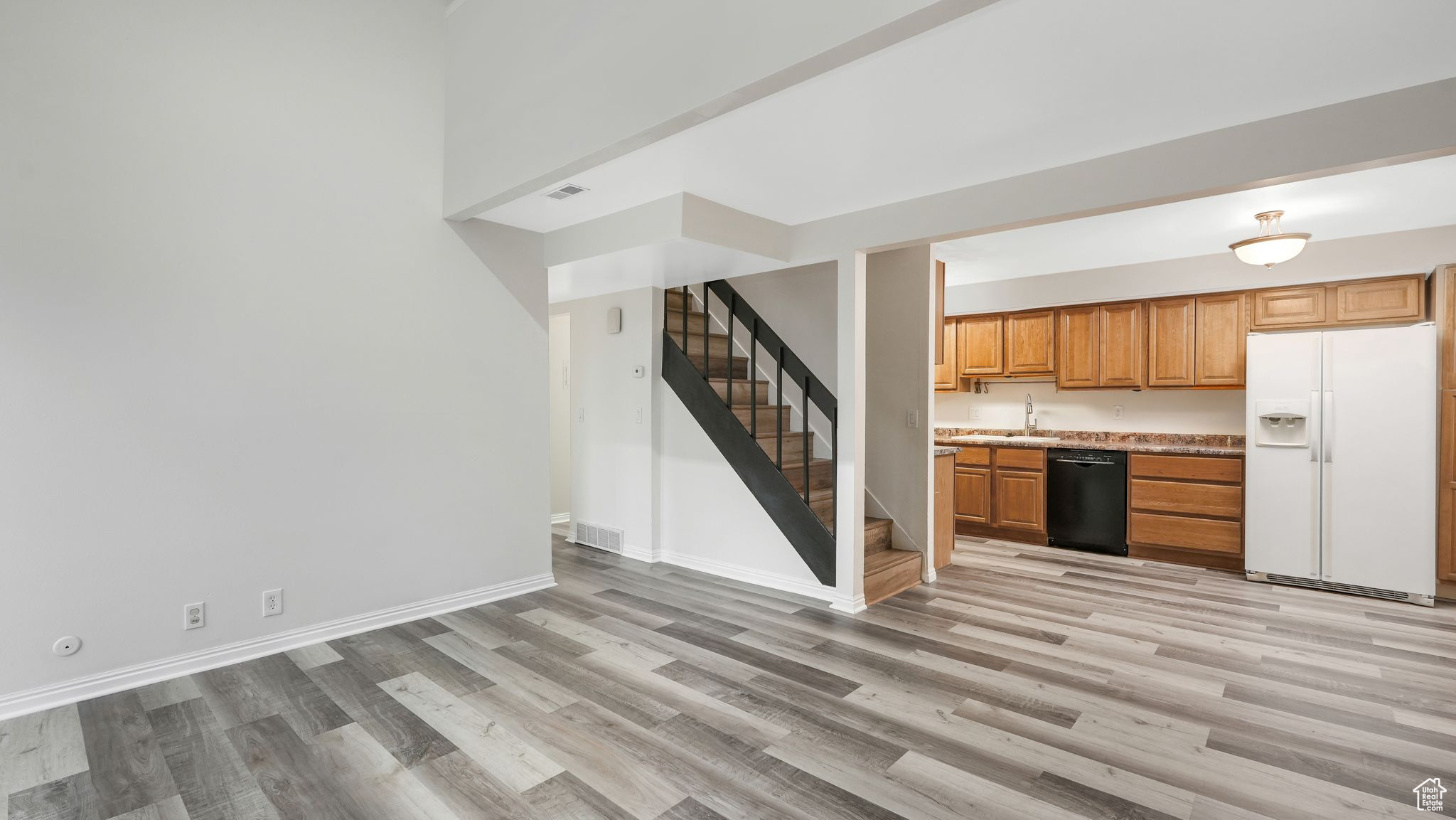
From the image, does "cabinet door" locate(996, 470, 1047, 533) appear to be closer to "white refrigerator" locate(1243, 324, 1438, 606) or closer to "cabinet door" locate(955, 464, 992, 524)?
"cabinet door" locate(955, 464, 992, 524)

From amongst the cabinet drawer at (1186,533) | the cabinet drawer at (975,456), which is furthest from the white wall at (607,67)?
the cabinet drawer at (1186,533)

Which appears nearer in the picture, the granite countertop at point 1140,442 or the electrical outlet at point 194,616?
the electrical outlet at point 194,616

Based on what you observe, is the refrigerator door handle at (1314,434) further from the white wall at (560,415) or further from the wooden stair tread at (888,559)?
the white wall at (560,415)

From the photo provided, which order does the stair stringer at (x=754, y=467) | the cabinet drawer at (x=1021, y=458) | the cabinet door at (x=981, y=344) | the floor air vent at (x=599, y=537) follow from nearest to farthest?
the stair stringer at (x=754, y=467) < the floor air vent at (x=599, y=537) < the cabinet drawer at (x=1021, y=458) < the cabinet door at (x=981, y=344)

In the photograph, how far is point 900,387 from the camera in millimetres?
4953

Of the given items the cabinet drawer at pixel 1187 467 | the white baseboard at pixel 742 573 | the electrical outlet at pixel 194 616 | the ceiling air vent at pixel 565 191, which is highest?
the ceiling air vent at pixel 565 191

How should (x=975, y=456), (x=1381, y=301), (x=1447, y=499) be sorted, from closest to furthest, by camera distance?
1. (x=1447, y=499)
2. (x=1381, y=301)
3. (x=975, y=456)

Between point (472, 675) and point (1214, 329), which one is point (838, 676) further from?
point (1214, 329)

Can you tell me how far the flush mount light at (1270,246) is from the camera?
161 inches

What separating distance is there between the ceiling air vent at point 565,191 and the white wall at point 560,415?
317 centimetres

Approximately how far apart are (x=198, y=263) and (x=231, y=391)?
0.61 m

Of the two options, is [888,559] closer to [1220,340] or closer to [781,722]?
[781,722]

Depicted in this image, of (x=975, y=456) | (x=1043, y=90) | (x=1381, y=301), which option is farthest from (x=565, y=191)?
(x=1381, y=301)

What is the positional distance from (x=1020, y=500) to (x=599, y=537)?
149 inches
